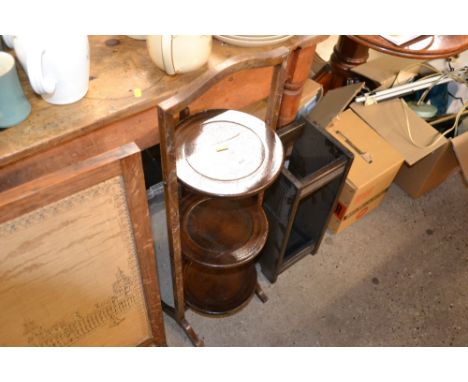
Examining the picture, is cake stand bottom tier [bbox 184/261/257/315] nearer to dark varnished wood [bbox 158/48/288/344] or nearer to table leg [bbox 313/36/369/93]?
dark varnished wood [bbox 158/48/288/344]

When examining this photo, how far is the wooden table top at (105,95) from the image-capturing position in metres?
0.92

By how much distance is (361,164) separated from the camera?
163cm

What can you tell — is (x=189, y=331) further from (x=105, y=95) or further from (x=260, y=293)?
(x=105, y=95)

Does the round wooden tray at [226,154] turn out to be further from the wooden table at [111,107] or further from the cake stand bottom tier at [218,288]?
the cake stand bottom tier at [218,288]

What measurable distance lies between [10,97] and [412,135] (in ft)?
4.48

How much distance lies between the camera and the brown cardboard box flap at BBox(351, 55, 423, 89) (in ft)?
6.00

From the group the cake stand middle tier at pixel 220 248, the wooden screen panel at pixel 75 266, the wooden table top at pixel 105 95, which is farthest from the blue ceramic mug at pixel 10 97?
the cake stand middle tier at pixel 220 248

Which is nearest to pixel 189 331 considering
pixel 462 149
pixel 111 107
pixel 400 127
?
pixel 111 107

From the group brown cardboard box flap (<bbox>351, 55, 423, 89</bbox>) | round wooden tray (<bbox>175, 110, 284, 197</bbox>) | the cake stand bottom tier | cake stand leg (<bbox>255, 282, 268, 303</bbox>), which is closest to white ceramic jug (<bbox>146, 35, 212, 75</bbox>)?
round wooden tray (<bbox>175, 110, 284, 197</bbox>)

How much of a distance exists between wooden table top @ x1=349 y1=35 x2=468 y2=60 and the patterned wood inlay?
94 cm

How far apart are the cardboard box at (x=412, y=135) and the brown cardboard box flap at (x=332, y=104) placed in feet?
0.26

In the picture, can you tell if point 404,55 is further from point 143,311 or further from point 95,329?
point 95,329
